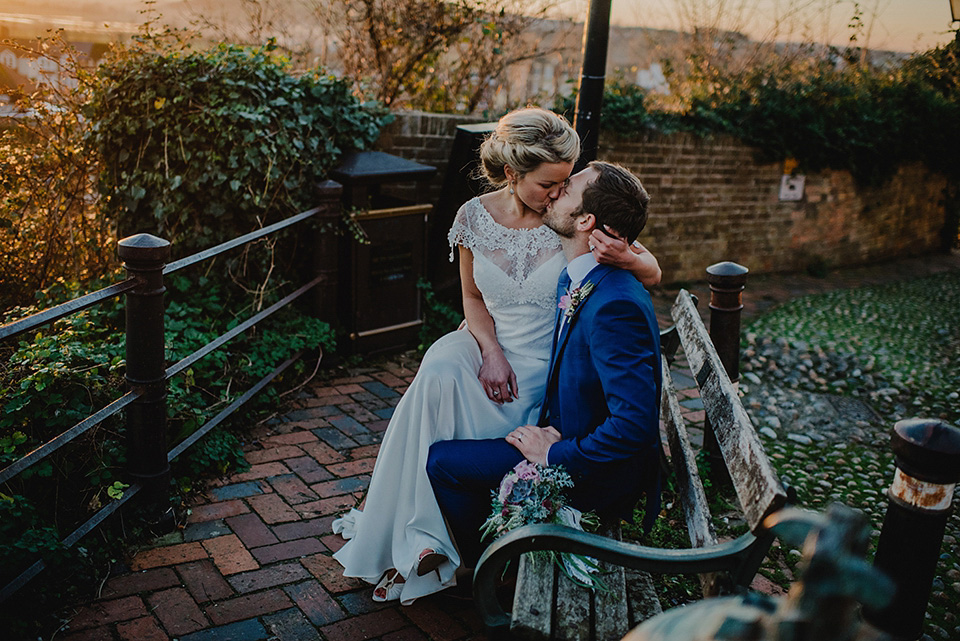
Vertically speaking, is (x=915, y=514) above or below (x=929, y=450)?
below

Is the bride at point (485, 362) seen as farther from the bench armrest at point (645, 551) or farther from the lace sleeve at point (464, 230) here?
the bench armrest at point (645, 551)

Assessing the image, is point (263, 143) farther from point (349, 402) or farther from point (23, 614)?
point (23, 614)

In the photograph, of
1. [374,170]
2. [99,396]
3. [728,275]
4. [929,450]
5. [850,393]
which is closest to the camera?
[929,450]

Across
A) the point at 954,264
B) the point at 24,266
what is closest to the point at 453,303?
the point at 24,266

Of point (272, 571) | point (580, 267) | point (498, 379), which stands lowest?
point (272, 571)

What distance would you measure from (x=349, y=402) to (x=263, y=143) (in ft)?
5.79

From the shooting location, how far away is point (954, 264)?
1300 centimetres

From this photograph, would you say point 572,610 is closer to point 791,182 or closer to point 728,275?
point 728,275

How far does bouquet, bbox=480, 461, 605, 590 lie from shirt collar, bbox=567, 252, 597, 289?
63 centimetres

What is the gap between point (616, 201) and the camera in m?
2.50

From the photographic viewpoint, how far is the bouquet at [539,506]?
7.43ft

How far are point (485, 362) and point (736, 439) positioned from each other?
1161 mm

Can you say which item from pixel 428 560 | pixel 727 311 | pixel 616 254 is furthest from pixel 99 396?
pixel 727 311

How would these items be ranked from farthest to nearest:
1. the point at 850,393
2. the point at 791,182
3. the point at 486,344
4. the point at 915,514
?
the point at 791,182
the point at 850,393
the point at 486,344
the point at 915,514
